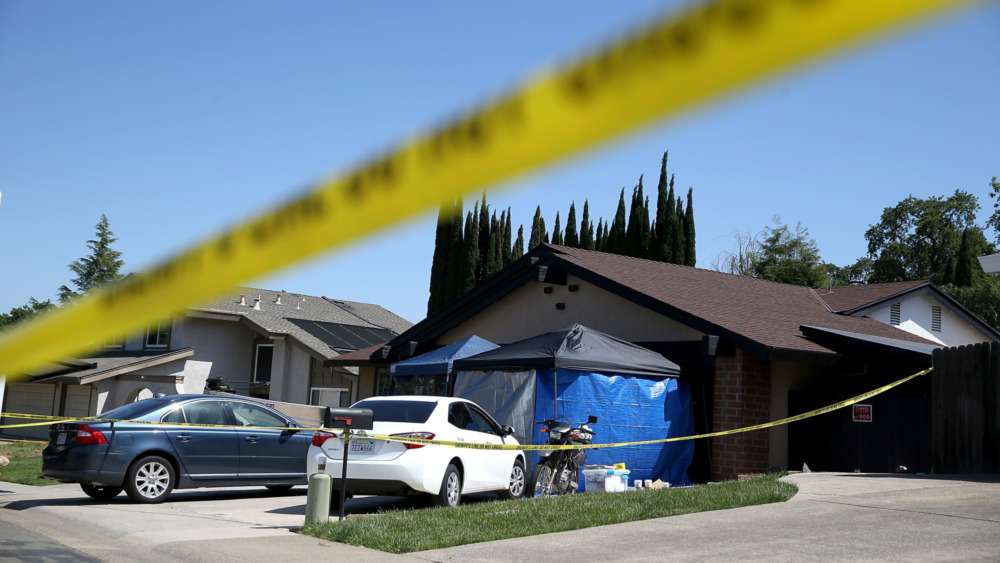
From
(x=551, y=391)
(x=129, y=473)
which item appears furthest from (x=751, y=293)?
(x=129, y=473)

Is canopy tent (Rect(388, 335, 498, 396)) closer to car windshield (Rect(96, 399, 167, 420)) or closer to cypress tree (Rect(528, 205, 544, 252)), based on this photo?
car windshield (Rect(96, 399, 167, 420))

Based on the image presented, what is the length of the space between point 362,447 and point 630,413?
243 inches

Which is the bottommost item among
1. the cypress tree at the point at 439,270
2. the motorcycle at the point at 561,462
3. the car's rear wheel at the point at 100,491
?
the car's rear wheel at the point at 100,491

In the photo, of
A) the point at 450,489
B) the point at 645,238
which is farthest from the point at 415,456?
the point at 645,238

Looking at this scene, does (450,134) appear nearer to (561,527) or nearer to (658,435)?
(561,527)

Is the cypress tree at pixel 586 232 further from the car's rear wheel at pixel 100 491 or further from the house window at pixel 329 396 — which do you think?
the car's rear wheel at pixel 100 491

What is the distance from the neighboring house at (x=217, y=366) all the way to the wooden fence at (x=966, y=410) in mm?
18363

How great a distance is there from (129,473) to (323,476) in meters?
3.78

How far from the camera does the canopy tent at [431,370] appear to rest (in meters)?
18.1

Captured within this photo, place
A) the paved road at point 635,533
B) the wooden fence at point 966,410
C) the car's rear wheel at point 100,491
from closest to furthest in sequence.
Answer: the paved road at point 635,533 → the car's rear wheel at point 100,491 → the wooden fence at point 966,410

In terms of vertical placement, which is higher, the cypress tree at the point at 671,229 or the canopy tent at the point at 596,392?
the cypress tree at the point at 671,229

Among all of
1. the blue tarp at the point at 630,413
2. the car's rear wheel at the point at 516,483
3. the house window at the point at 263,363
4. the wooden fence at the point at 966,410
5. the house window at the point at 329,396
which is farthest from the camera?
the house window at the point at 263,363

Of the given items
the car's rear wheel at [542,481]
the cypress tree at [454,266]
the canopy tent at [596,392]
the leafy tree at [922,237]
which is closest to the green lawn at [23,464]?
the canopy tent at [596,392]

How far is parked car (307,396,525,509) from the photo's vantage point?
1159 cm
